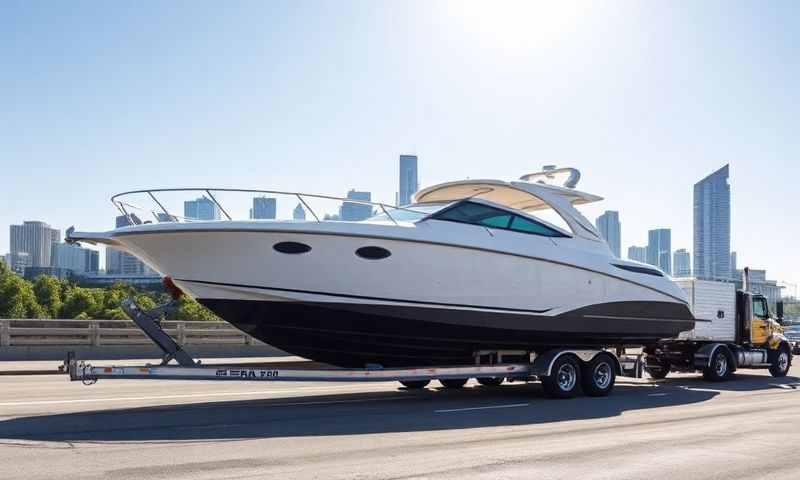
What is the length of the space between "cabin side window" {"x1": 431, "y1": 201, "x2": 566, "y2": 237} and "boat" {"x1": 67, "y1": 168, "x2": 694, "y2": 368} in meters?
0.02

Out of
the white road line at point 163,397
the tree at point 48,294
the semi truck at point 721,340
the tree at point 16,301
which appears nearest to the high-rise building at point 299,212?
the white road line at point 163,397

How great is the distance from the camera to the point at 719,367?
61.6 ft

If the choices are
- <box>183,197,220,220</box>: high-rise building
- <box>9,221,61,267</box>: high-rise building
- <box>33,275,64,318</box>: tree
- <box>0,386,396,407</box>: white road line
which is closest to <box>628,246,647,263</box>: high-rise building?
<box>0,386,396,407</box>: white road line

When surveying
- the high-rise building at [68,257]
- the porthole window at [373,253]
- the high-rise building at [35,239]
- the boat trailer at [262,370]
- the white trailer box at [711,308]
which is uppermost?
the high-rise building at [35,239]

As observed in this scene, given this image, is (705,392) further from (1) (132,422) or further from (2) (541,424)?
(1) (132,422)

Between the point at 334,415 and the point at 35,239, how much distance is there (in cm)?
17151

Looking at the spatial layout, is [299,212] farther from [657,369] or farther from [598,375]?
[657,369]

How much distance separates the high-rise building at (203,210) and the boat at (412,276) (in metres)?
0.12

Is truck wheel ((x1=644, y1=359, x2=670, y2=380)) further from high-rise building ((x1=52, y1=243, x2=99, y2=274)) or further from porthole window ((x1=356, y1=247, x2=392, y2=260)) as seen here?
high-rise building ((x1=52, y1=243, x2=99, y2=274))

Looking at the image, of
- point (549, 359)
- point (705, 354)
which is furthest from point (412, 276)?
point (705, 354)

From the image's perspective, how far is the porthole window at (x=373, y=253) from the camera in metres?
11.6

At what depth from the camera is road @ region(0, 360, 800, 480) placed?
6938mm

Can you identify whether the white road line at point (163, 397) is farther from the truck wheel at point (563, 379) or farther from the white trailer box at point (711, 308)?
the white trailer box at point (711, 308)

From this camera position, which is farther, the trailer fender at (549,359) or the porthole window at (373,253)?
the trailer fender at (549,359)
